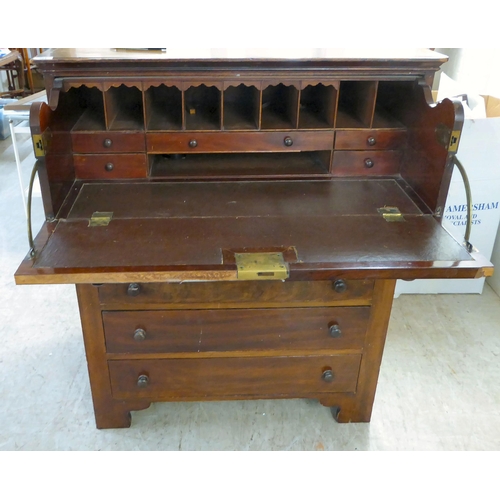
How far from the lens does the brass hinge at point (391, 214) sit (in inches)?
56.7

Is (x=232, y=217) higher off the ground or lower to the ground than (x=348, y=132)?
lower

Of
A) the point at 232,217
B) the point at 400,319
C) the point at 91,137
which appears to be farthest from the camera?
the point at 400,319

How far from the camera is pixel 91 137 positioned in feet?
5.11

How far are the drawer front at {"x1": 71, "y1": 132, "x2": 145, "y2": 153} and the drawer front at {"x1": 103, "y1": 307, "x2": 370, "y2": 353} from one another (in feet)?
1.74

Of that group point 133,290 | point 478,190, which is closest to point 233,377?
point 133,290

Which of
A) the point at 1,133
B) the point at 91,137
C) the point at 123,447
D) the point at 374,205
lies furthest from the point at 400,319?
the point at 1,133

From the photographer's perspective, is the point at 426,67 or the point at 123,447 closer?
the point at 426,67

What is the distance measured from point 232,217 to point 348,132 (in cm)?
49

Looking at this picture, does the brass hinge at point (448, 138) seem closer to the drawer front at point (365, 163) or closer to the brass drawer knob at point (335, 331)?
the drawer front at point (365, 163)

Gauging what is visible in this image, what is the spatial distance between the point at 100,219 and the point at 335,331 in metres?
0.76

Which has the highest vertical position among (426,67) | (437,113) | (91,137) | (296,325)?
(426,67)

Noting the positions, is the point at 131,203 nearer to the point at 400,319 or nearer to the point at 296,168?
the point at 296,168

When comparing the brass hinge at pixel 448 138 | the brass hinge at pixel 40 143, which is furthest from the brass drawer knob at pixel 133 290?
the brass hinge at pixel 448 138

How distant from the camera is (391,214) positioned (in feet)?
4.80
